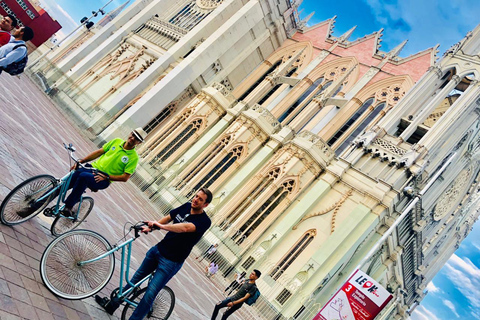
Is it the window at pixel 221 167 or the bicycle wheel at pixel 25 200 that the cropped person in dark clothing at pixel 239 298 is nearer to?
the bicycle wheel at pixel 25 200

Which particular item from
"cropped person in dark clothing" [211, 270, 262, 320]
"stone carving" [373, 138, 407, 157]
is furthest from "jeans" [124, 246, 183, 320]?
"stone carving" [373, 138, 407, 157]

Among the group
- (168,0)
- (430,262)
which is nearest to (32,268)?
(168,0)

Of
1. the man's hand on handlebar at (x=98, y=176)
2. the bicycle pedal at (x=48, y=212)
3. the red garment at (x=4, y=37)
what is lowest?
the bicycle pedal at (x=48, y=212)

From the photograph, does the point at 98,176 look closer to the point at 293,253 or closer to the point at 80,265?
the point at 80,265

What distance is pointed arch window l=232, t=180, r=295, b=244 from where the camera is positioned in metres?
16.7

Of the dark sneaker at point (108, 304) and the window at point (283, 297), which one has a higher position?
the window at point (283, 297)

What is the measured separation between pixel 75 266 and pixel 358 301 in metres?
5.77

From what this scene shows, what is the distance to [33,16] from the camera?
4438 cm

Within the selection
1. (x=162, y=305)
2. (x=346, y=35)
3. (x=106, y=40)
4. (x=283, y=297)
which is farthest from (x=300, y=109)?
(x=162, y=305)

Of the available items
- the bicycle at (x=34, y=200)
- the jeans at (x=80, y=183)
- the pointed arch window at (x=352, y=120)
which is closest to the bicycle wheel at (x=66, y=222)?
the bicycle at (x=34, y=200)

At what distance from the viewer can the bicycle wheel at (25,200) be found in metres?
4.52

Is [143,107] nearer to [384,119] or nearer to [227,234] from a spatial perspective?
[227,234]

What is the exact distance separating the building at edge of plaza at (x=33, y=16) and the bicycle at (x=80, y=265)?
4662cm

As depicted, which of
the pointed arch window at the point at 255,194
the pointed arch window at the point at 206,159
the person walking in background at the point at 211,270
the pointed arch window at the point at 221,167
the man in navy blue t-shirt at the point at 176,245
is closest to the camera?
the man in navy blue t-shirt at the point at 176,245
